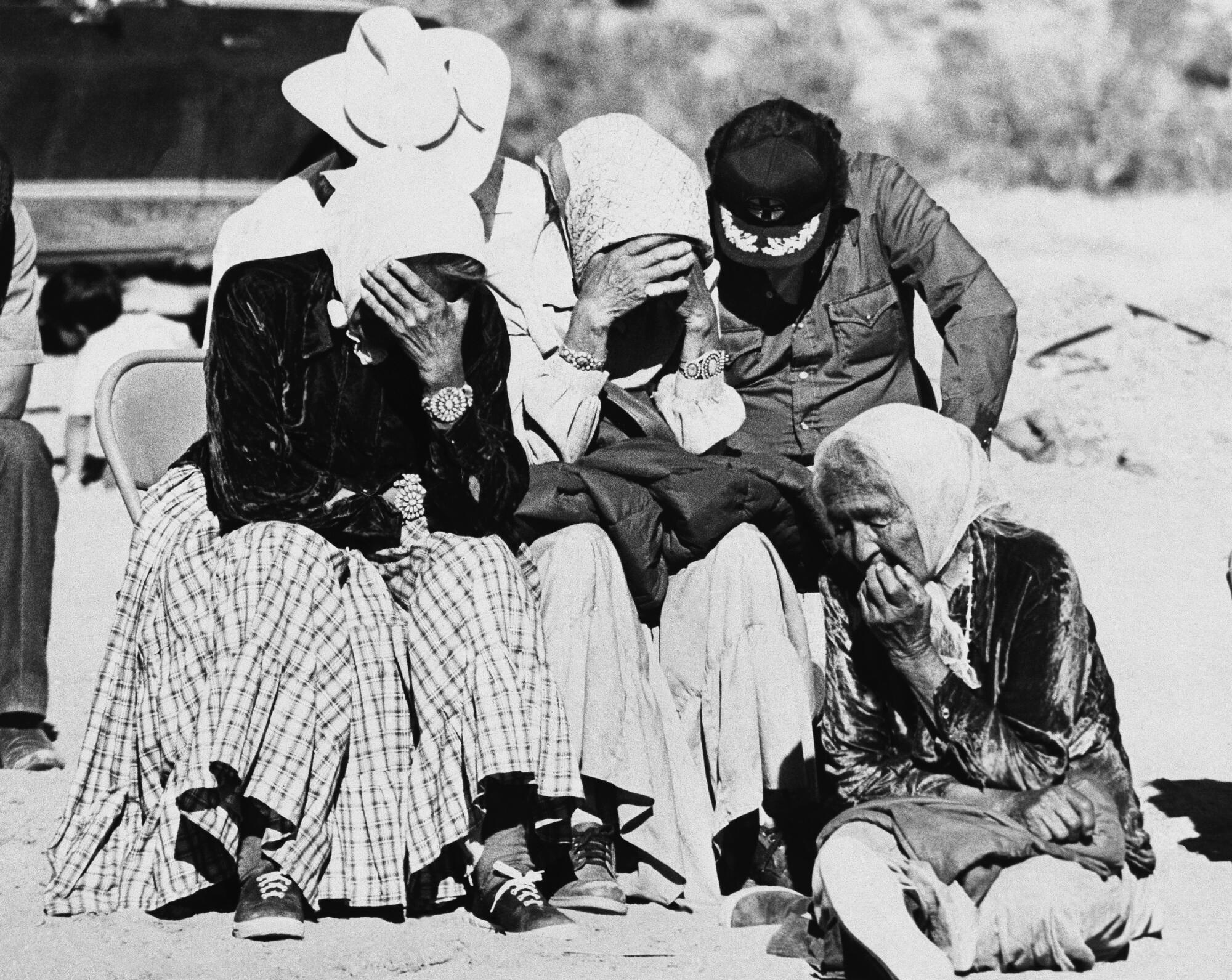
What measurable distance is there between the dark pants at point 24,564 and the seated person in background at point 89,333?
3165 millimetres

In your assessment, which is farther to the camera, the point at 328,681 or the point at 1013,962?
the point at 328,681

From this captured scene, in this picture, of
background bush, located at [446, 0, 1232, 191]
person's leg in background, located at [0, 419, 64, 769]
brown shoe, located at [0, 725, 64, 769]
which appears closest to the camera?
brown shoe, located at [0, 725, 64, 769]

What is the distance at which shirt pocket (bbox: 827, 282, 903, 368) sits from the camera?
220 inches

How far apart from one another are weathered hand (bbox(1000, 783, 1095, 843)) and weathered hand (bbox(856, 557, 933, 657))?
383 millimetres

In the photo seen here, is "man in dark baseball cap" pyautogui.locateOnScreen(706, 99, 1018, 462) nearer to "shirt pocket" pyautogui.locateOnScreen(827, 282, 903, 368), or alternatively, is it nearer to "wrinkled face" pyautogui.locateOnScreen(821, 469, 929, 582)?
"shirt pocket" pyautogui.locateOnScreen(827, 282, 903, 368)

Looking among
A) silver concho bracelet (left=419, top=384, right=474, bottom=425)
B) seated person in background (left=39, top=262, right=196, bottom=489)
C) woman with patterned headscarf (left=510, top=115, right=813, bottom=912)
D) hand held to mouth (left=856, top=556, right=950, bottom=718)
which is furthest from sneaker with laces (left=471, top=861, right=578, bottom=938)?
seated person in background (left=39, top=262, right=196, bottom=489)

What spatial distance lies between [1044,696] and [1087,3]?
1188cm

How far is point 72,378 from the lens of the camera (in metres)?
10.7

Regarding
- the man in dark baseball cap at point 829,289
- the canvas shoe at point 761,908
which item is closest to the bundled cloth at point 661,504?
the man in dark baseball cap at point 829,289

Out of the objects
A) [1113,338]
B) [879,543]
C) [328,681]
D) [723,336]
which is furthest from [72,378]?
[879,543]

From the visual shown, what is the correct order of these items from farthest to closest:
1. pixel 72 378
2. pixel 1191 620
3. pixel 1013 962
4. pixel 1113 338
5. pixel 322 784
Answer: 1. pixel 72 378
2. pixel 1113 338
3. pixel 1191 620
4. pixel 322 784
5. pixel 1013 962

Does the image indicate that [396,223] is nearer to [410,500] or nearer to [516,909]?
[410,500]

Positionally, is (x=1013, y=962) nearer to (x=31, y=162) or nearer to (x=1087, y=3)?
(x=31, y=162)

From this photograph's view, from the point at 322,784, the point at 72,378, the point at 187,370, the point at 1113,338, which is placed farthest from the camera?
the point at 72,378
